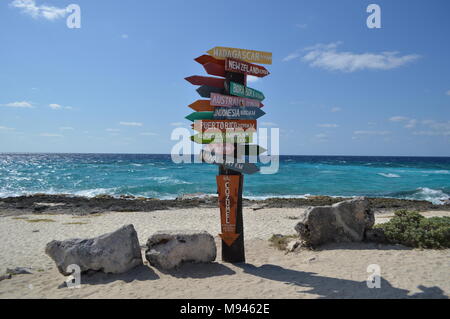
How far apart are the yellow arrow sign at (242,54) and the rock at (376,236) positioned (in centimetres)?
500

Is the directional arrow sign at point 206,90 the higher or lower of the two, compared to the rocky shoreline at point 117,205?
higher

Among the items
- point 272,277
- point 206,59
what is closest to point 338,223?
point 272,277

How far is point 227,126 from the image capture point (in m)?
6.89

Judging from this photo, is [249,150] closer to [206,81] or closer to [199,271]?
[206,81]

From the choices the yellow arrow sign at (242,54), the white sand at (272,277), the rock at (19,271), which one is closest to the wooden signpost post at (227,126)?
the yellow arrow sign at (242,54)

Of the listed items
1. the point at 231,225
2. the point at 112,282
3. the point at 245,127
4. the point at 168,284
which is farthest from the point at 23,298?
the point at 245,127

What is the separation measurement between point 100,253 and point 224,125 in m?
3.65

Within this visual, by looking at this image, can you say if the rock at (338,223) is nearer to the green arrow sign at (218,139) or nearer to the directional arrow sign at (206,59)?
the green arrow sign at (218,139)

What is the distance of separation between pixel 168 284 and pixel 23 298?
242 centimetres

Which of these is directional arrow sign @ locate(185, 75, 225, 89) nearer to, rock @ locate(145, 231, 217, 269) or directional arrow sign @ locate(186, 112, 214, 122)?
directional arrow sign @ locate(186, 112, 214, 122)

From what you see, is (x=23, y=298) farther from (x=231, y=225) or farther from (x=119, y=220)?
(x=119, y=220)

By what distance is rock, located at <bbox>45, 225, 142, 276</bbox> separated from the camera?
20.0 feet

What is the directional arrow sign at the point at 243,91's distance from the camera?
22.6 ft
